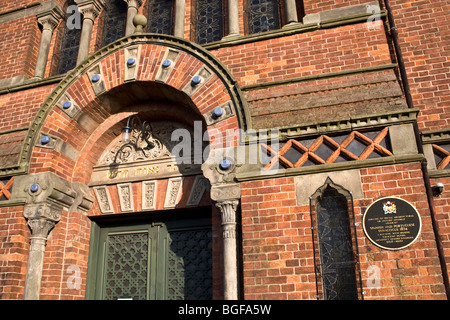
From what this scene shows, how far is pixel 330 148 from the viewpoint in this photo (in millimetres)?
5770

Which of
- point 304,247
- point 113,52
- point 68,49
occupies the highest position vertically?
point 68,49

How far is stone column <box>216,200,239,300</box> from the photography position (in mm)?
5480

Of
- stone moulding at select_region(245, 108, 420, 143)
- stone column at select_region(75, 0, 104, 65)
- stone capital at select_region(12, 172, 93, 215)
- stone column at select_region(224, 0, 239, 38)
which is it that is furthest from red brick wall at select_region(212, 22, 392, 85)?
stone column at select_region(75, 0, 104, 65)

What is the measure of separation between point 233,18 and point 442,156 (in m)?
4.19

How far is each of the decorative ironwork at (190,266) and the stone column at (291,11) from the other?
3811mm

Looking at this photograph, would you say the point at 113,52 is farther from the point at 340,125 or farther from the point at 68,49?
the point at 340,125

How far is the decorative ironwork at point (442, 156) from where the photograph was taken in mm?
5934

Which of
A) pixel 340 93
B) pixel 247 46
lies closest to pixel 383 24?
pixel 340 93

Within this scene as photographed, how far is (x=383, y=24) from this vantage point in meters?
6.61

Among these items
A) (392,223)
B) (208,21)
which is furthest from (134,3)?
(392,223)

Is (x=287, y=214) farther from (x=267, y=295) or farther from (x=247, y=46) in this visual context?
(x=247, y=46)

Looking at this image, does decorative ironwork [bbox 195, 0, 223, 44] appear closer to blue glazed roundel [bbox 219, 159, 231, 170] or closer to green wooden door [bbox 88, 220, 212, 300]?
blue glazed roundel [bbox 219, 159, 231, 170]

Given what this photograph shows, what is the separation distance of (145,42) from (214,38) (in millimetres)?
1597

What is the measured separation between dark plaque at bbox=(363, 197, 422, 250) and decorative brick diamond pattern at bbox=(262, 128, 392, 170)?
674 millimetres
